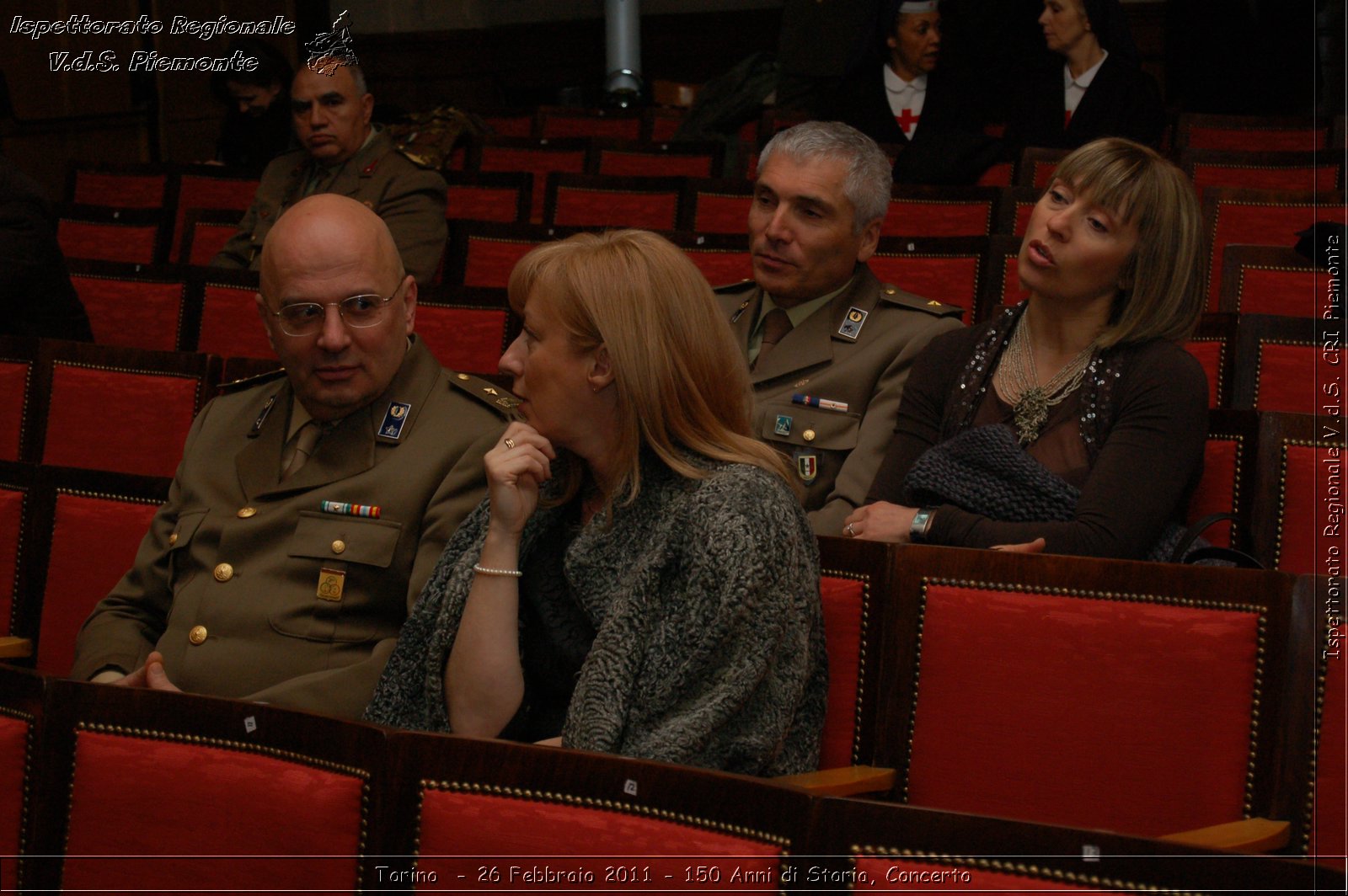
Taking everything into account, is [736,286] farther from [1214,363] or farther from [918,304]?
[1214,363]

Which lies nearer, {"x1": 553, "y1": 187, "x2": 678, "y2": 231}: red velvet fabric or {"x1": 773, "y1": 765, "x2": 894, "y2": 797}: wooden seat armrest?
{"x1": 773, "y1": 765, "x2": 894, "y2": 797}: wooden seat armrest

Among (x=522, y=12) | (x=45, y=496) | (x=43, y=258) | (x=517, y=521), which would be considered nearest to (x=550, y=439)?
(x=517, y=521)

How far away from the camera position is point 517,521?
161cm

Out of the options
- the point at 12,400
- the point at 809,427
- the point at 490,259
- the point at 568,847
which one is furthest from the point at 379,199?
the point at 568,847

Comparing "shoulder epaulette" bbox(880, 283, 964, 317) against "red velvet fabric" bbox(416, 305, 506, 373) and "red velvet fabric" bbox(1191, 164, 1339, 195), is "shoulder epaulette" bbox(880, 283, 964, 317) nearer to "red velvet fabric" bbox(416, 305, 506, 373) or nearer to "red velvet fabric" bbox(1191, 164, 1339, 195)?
"red velvet fabric" bbox(416, 305, 506, 373)

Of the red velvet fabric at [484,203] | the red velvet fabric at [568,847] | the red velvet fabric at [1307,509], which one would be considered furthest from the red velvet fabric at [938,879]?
the red velvet fabric at [484,203]

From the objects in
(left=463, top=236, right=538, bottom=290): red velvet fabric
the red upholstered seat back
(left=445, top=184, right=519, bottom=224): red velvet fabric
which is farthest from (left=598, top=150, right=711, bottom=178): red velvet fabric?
the red upholstered seat back

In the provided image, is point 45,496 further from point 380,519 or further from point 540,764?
point 540,764

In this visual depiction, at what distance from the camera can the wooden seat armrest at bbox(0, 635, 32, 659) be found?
221cm

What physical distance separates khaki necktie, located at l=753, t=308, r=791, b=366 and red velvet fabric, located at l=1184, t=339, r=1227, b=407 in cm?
71

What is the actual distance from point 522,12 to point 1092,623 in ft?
29.2

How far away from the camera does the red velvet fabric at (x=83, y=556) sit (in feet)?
7.55

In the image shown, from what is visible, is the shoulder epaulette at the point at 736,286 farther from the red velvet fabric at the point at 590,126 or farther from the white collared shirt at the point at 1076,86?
the red velvet fabric at the point at 590,126

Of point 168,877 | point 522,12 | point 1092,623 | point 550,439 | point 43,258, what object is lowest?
point 168,877
